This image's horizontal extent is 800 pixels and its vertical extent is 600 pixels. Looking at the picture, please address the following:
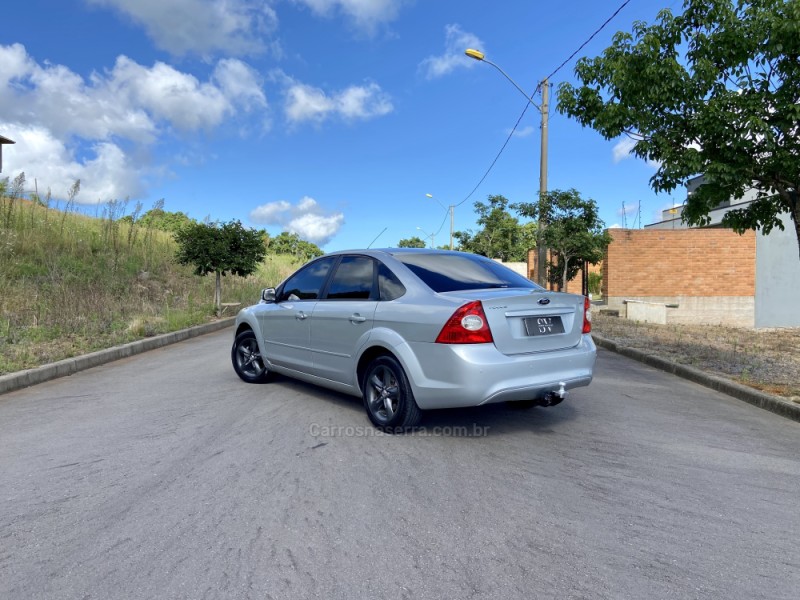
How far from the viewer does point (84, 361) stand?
8523mm

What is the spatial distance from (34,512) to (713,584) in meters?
3.70

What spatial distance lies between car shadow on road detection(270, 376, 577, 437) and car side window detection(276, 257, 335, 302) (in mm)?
1147

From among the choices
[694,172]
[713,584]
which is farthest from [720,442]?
[694,172]

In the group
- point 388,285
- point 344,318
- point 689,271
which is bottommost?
point 344,318

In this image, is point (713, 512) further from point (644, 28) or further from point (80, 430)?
point (644, 28)

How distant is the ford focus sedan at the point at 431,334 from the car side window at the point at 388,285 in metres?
0.01

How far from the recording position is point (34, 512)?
335cm

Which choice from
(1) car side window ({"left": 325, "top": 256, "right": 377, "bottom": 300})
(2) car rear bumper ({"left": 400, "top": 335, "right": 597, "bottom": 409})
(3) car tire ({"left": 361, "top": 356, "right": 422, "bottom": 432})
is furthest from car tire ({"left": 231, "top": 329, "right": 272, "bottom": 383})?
(2) car rear bumper ({"left": 400, "top": 335, "right": 597, "bottom": 409})

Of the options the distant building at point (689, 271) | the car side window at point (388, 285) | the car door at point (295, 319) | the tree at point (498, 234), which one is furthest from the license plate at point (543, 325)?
Answer: the tree at point (498, 234)

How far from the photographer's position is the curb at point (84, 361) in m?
7.10

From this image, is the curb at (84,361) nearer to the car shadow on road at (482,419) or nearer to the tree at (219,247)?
the tree at (219,247)

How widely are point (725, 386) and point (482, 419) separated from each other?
3.62 meters

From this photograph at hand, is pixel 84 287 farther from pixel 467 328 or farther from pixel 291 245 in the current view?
pixel 291 245

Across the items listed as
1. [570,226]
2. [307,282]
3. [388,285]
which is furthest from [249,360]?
[570,226]
